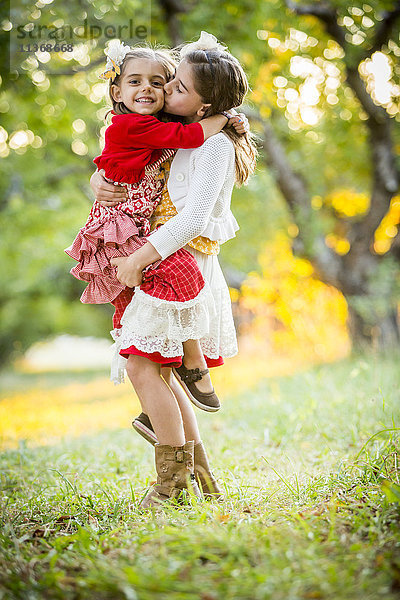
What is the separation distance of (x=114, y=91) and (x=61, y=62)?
4539 mm

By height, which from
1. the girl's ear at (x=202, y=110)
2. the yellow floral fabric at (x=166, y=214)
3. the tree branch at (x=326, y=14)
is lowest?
the yellow floral fabric at (x=166, y=214)

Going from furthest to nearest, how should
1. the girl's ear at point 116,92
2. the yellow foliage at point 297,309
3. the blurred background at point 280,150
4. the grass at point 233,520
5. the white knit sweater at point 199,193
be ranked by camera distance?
1. the yellow foliage at point 297,309
2. the blurred background at point 280,150
3. the girl's ear at point 116,92
4. the white knit sweater at point 199,193
5. the grass at point 233,520

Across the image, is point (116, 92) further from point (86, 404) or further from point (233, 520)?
point (86, 404)

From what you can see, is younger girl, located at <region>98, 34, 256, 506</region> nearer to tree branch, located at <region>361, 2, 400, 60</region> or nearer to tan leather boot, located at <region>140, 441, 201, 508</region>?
tan leather boot, located at <region>140, 441, 201, 508</region>

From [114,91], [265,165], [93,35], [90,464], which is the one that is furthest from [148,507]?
[265,165]

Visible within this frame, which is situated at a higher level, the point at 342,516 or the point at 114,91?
the point at 114,91

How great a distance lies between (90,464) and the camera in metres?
3.07

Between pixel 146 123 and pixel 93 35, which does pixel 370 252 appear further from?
pixel 146 123

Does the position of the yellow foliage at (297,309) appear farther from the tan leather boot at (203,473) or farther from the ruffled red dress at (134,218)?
the ruffled red dress at (134,218)

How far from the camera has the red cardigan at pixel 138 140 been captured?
1.97 m

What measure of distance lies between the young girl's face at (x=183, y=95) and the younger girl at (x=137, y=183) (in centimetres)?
4

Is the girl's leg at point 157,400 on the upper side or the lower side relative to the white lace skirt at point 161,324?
lower

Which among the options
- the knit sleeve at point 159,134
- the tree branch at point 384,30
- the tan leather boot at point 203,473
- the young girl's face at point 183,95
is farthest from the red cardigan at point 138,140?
the tree branch at point 384,30

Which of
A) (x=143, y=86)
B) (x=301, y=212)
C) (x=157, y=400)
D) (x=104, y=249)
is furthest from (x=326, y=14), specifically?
(x=157, y=400)
